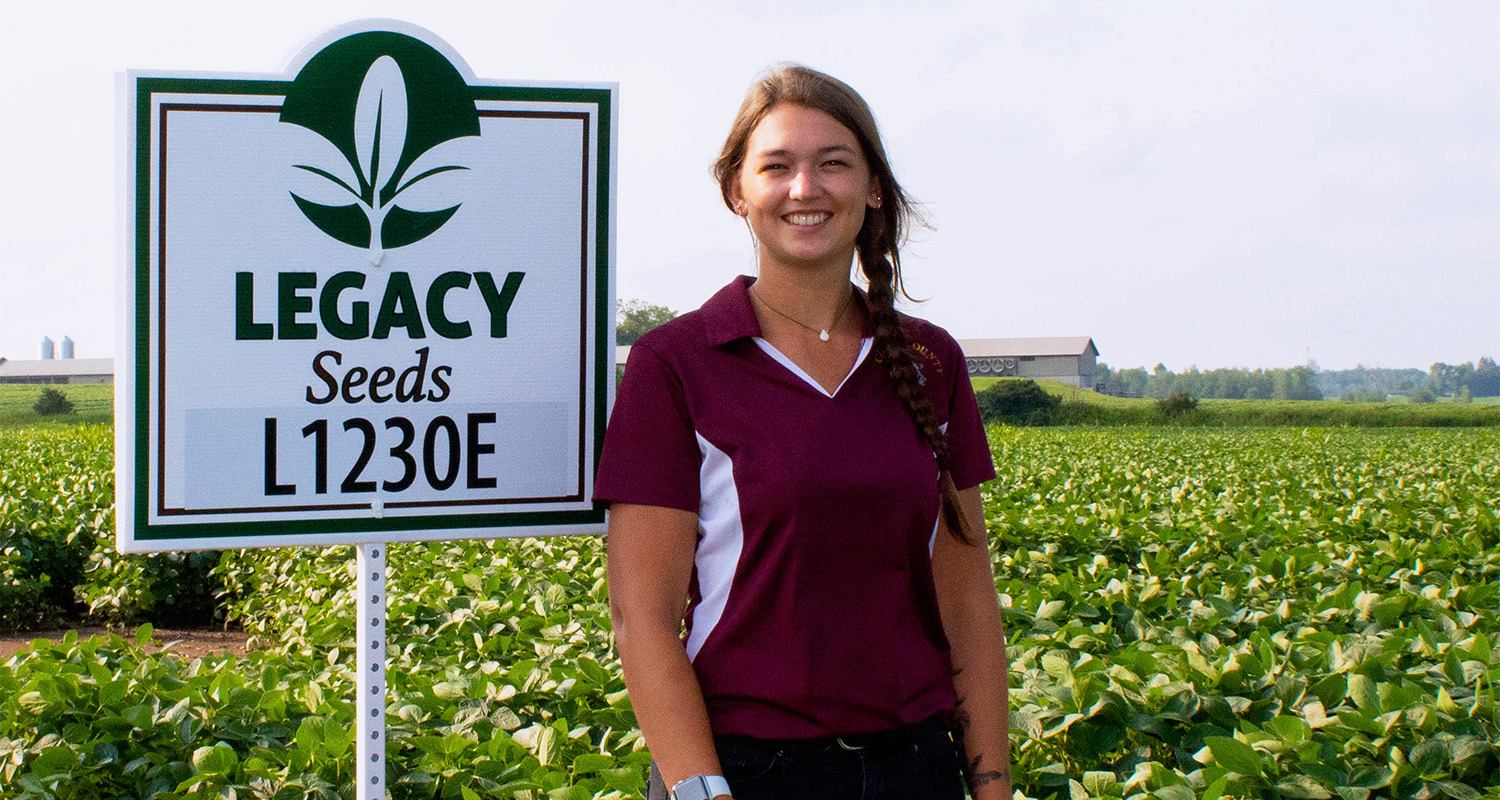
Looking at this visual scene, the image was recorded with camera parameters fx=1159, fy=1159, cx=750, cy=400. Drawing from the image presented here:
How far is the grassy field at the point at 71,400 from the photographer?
47.0 metres

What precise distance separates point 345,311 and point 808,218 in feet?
2.48

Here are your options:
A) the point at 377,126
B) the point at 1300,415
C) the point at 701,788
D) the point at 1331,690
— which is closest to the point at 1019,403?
the point at 1300,415

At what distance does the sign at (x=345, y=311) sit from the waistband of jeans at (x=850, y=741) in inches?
21.1

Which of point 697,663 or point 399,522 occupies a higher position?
point 399,522

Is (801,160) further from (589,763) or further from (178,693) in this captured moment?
(178,693)

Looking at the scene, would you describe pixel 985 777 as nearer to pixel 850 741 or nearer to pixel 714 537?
pixel 850 741

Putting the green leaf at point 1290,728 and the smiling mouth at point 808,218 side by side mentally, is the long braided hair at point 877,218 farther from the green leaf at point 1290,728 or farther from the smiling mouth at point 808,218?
the green leaf at point 1290,728

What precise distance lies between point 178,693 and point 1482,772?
2775 mm

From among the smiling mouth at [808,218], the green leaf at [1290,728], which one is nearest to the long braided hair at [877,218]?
the smiling mouth at [808,218]

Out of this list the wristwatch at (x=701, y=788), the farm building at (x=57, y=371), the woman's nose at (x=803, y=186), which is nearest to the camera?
the wristwatch at (x=701, y=788)

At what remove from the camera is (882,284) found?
70.3 inches

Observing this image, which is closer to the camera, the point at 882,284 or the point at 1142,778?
the point at 882,284

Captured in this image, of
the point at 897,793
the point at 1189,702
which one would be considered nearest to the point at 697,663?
the point at 897,793

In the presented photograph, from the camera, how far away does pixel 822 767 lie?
1525 millimetres
